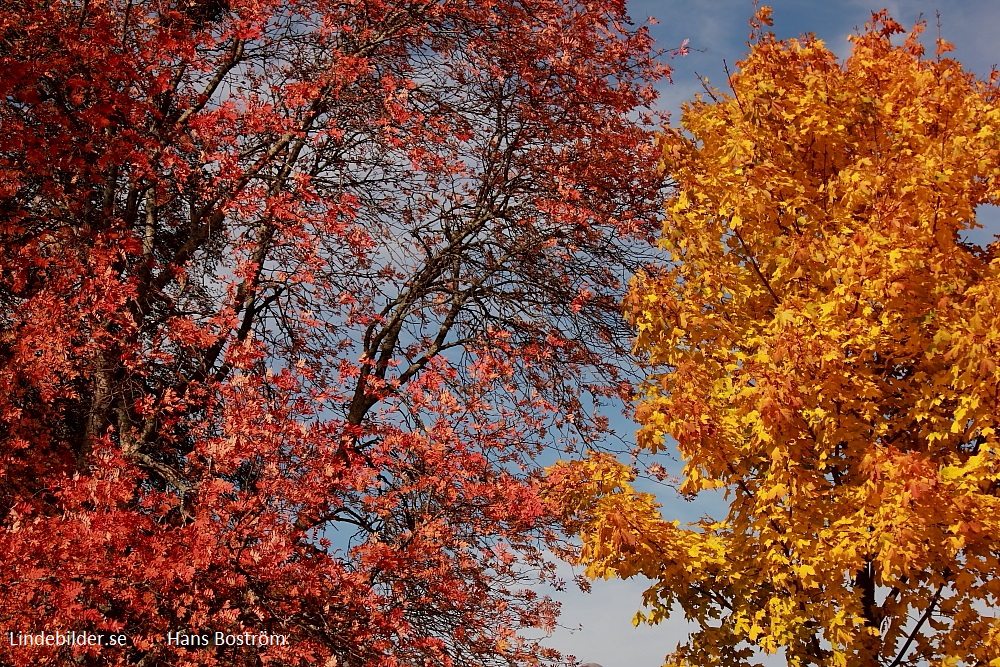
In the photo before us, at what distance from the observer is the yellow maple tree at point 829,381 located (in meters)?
7.10

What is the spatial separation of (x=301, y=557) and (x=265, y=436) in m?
1.34

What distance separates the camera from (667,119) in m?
13.0

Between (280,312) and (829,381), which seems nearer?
(829,381)

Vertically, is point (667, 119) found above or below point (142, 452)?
above

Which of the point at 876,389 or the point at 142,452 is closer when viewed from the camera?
the point at 876,389

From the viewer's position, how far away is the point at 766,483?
7766mm

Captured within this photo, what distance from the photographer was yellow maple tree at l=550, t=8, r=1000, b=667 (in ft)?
23.3

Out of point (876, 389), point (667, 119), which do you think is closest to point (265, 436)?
point (876, 389)

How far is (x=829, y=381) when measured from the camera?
7.37 metres

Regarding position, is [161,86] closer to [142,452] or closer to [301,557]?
[142,452]

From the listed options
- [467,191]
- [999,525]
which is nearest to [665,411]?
[999,525]

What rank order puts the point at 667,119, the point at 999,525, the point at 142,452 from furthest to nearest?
the point at 667,119 → the point at 142,452 → the point at 999,525

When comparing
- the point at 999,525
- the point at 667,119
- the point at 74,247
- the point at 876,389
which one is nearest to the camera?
the point at 999,525

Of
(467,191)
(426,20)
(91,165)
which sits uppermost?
(426,20)
